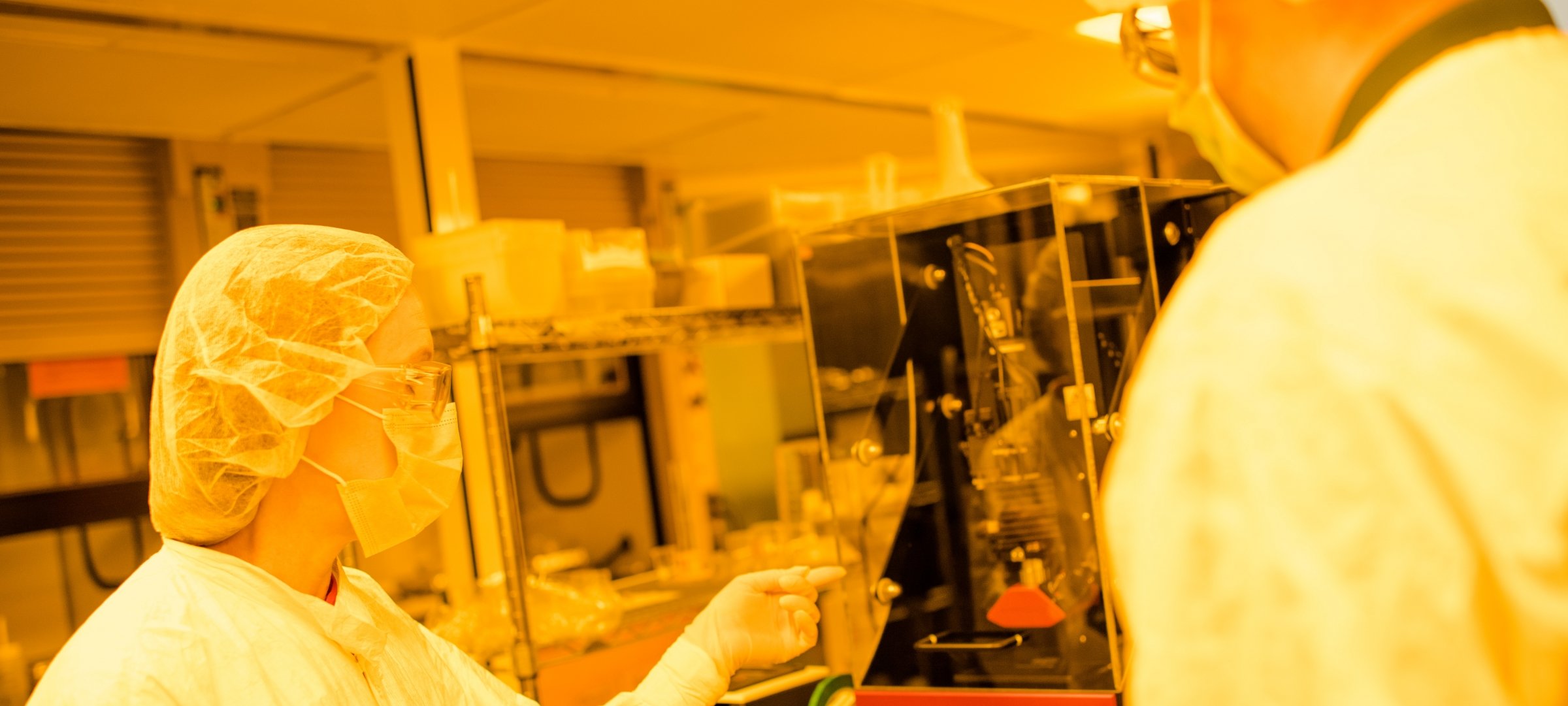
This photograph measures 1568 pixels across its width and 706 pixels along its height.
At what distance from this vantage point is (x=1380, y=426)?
A: 46 centimetres

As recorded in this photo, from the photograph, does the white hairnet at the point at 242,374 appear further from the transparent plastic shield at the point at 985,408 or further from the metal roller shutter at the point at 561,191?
the metal roller shutter at the point at 561,191

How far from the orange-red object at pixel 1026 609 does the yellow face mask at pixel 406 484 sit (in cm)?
93

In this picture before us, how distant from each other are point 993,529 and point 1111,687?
0.33 m

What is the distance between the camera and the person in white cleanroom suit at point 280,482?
3.89 ft

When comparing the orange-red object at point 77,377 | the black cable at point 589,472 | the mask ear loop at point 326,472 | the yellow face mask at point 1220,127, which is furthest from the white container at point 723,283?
the yellow face mask at point 1220,127

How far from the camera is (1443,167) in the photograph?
495 millimetres

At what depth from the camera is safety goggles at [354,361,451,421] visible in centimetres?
138

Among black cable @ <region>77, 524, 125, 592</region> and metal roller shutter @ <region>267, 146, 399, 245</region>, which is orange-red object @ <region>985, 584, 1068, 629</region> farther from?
black cable @ <region>77, 524, 125, 592</region>

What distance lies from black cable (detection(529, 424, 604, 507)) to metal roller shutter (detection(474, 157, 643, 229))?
0.71 meters

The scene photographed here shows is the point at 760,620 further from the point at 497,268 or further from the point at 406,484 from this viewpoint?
the point at 497,268

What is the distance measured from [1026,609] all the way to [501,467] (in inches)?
36.2

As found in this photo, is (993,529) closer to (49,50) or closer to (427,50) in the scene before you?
(427,50)

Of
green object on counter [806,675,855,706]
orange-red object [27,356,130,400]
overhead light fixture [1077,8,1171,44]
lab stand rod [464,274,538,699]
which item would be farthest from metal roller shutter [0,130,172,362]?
overhead light fixture [1077,8,1171,44]

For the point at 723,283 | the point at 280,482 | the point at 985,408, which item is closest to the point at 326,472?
the point at 280,482
